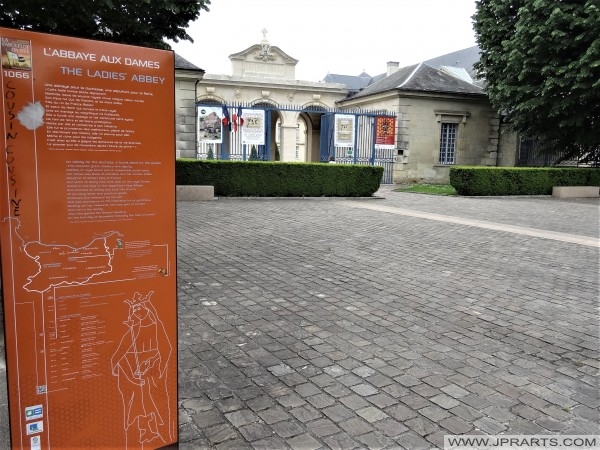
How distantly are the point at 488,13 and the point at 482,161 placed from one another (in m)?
7.76

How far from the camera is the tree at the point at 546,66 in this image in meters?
18.7

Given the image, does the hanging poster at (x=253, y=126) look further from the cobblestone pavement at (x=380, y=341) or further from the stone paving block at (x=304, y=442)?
the stone paving block at (x=304, y=442)

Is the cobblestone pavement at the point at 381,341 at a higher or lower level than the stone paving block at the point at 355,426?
higher

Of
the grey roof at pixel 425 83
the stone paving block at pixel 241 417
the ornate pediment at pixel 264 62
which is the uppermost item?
the ornate pediment at pixel 264 62

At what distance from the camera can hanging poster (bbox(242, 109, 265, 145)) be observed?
18984mm

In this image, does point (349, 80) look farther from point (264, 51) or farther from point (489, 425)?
point (489, 425)

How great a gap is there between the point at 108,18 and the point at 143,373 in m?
5.84

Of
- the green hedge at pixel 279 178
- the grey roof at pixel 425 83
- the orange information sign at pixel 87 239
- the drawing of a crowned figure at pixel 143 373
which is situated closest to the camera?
the orange information sign at pixel 87 239

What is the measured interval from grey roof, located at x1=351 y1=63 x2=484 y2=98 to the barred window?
1.93 meters

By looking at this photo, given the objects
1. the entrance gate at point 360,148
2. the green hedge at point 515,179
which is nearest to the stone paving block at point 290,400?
the green hedge at point 515,179

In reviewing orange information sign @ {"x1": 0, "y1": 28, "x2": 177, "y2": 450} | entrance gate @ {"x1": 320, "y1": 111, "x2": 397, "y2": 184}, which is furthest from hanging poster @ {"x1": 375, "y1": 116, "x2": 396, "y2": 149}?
orange information sign @ {"x1": 0, "y1": 28, "x2": 177, "y2": 450}

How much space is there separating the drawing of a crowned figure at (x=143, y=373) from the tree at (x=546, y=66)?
20042mm

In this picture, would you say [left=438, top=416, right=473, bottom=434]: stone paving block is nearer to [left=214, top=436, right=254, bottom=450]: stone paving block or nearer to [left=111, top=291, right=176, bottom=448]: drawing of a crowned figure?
[left=214, top=436, right=254, bottom=450]: stone paving block

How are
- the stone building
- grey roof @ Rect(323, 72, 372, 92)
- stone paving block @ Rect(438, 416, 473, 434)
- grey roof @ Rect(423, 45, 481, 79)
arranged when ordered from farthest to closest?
grey roof @ Rect(323, 72, 372, 92), grey roof @ Rect(423, 45, 481, 79), the stone building, stone paving block @ Rect(438, 416, 473, 434)
